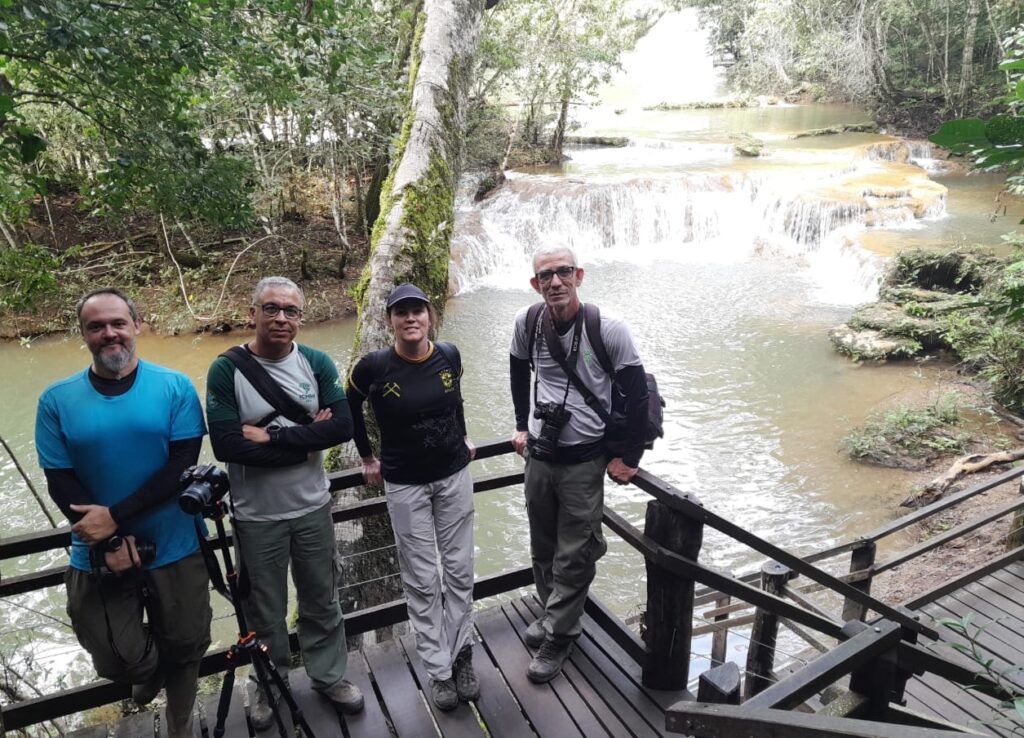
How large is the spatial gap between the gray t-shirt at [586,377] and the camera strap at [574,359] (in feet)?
0.05

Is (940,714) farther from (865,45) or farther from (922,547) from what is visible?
(865,45)

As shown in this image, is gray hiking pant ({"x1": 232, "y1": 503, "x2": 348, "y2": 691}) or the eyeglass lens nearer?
gray hiking pant ({"x1": 232, "y1": 503, "x2": 348, "y2": 691})

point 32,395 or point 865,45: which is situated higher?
point 865,45

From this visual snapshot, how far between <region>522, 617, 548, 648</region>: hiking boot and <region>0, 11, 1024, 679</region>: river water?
311 cm

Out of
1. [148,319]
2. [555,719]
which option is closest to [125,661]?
[555,719]

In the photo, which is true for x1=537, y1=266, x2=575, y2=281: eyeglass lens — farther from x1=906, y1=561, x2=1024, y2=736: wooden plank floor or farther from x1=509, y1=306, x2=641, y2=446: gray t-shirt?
x1=906, y1=561, x2=1024, y2=736: wooden plank floor

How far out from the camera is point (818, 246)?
16203mm

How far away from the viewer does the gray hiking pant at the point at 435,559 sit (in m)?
2.83

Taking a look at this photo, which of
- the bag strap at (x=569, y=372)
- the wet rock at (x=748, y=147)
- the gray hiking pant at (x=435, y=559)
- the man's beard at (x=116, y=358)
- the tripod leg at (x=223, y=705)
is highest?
the wet rock at (x=748, y=147)

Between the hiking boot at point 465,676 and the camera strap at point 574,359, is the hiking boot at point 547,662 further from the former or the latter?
the camera strap at point 574,359

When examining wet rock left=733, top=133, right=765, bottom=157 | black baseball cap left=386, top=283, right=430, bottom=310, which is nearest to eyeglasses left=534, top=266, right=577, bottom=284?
black baseball cap left=386, top=283, right=430, bottom=310

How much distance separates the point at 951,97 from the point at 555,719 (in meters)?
31.7

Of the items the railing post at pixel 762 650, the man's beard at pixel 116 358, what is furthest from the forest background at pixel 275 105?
the railing post at pixel 762 650

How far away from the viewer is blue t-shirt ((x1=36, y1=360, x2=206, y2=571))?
2346 mm
